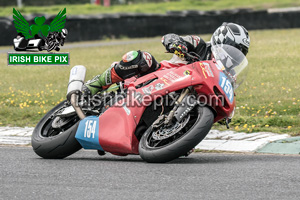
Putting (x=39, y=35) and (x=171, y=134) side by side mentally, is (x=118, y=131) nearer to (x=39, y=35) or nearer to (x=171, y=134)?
(x=171, y=134)

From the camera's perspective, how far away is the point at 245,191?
5.11m

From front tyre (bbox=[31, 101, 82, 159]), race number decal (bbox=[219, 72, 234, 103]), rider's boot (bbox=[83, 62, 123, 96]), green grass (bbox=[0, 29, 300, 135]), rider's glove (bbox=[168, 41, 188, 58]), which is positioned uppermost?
rider's glove (bbox=[168, 41, 188, 58])

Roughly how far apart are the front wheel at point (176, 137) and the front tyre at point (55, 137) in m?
0.90

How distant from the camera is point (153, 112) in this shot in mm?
6656

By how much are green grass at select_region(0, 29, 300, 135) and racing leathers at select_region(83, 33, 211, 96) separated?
2253 mm

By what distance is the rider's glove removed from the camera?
6.73 metres

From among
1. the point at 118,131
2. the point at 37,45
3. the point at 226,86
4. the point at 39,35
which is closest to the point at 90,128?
the point at 118,131

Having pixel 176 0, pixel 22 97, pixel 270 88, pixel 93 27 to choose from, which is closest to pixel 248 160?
pixel 270 88

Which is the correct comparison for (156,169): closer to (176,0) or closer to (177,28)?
(177,28)

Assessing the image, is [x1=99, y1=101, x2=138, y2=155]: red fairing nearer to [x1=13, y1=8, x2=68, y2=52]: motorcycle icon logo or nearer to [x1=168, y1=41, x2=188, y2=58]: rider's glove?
[x1=168, y1=41, x2=188, y2=58]: rider's glove

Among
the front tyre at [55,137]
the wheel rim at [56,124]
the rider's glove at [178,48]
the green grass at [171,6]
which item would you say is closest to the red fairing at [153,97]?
the rider's glove at [178,48]

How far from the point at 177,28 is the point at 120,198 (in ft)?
79.3

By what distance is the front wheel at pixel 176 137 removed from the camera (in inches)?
236

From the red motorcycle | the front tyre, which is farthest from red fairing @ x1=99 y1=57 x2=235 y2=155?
the front tyre
